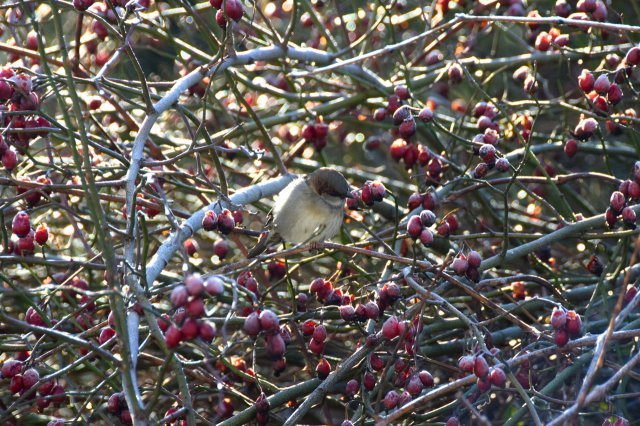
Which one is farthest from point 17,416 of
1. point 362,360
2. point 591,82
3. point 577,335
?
point 591,82

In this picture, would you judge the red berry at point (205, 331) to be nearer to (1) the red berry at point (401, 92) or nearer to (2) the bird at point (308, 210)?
(2) the bird at point (308, 210)

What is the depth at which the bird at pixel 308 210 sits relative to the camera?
3992 millimetres

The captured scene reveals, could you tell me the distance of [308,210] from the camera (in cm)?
409

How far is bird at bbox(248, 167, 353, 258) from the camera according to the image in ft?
13.1

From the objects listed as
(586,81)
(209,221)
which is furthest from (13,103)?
(586,81)

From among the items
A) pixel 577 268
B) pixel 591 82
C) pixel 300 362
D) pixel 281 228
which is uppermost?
pixel 591 82

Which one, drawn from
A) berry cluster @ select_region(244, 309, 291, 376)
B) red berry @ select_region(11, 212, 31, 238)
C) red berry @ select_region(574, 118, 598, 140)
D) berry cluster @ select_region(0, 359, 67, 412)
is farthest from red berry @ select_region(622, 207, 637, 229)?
red berry @ select_region(11, 212, 31, 238)

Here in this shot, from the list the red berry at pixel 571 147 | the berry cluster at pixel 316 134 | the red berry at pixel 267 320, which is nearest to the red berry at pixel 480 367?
the red berry at pixel 267 320

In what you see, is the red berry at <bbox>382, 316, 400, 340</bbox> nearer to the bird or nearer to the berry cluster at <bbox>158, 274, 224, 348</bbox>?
the berry cluster at <bbox>158, 274, 224, 348</bbox>

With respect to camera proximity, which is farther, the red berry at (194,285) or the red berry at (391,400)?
the red berry at (391,400)

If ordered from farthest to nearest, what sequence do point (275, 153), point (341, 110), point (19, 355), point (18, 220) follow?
point (341, 110) < point (275, 153) < point (19, 355) < point (18, 220)

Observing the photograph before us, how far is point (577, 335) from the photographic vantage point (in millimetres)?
2688

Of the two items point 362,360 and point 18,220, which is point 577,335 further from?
point 18,220

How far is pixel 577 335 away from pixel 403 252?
1.48 metres
